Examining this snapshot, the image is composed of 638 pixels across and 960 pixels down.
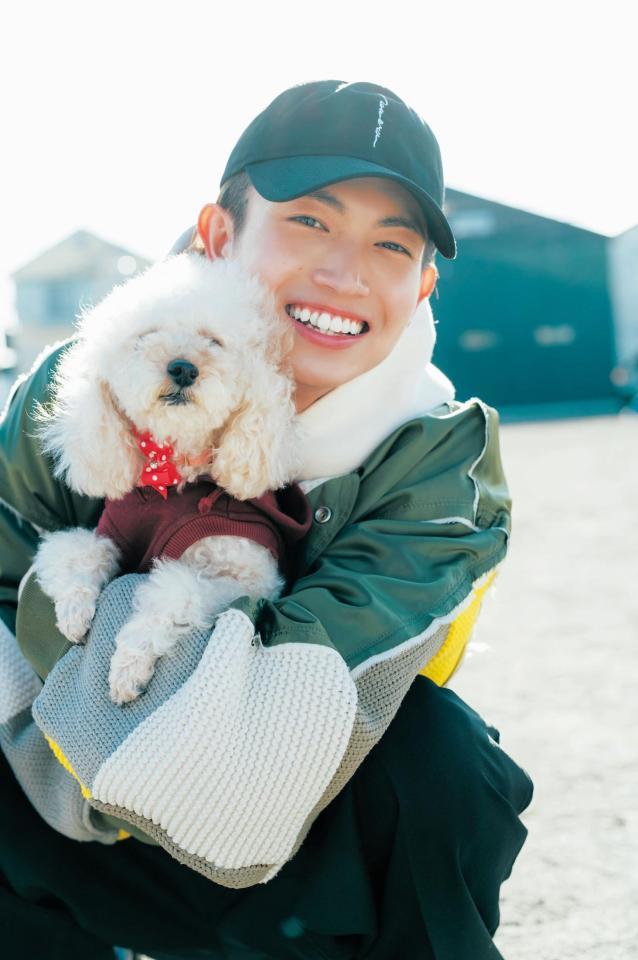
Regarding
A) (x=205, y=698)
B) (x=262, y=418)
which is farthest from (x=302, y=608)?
(x=262, y=418)

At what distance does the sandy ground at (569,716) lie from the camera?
2447 millimetres

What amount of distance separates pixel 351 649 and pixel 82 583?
22.0 inches

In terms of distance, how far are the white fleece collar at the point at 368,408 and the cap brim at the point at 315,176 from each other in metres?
0.29

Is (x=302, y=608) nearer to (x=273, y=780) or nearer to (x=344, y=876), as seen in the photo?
(x=273, y=780)

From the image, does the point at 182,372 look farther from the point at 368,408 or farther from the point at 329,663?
the point at 329,663

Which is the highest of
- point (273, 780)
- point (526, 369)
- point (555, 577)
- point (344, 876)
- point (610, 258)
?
point (273, 780)

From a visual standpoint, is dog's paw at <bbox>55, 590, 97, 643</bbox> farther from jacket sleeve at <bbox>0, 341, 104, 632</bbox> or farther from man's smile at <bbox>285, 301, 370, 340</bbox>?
man's smile at <bbox>285, 301, 370, 340</bbox>

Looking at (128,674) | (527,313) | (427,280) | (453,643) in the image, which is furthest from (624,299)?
(128,674)

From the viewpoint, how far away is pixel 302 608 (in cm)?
181

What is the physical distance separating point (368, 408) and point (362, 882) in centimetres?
99

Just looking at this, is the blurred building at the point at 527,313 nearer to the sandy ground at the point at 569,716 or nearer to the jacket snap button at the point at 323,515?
the sandy ground at the point at 569,716

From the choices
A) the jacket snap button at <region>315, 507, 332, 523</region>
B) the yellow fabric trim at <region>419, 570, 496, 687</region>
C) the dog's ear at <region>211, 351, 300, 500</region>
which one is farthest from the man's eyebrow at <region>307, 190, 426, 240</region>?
the yellow fabric trim at <region>419, 570, 496, 687</region>

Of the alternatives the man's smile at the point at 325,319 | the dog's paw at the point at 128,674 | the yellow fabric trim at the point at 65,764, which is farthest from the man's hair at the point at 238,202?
the yellow fabric trim at the point at 65,764

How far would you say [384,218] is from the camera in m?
2.23
